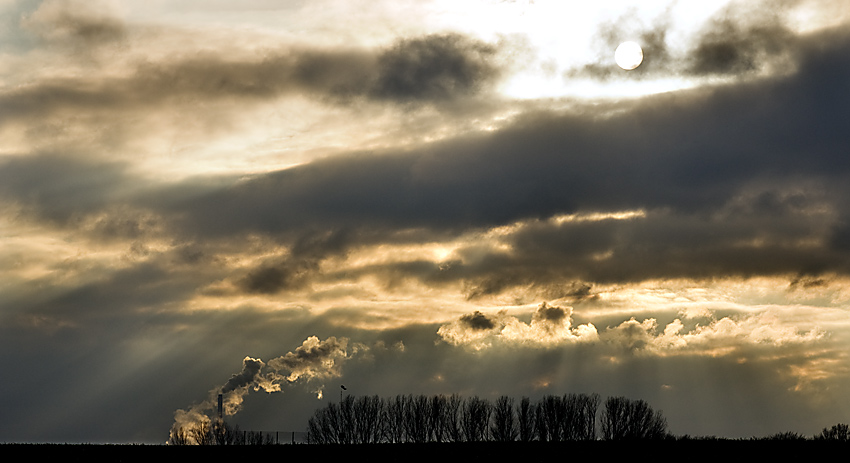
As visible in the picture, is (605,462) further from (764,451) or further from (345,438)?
(345,438)

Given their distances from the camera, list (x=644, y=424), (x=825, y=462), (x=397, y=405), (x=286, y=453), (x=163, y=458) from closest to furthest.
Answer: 1. (x=825, y=462)
2. (x=163, y=458)
3. (x=286, y=453)
4. (x=644, y=424)
5. (x=397, y=405)

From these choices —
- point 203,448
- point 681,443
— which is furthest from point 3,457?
point 681,443

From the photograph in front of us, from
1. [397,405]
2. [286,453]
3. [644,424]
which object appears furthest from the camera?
[397,405]

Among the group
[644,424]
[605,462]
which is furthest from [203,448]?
[644,424]

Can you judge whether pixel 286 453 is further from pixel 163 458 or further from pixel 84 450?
pixel 84 450

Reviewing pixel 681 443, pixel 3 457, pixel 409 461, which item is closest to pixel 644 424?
pixel 681 443

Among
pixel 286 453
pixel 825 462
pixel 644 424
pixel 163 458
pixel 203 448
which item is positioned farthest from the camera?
pixel 644 424

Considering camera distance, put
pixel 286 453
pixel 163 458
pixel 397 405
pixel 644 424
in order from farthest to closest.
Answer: pixel 397 405 < pixel 644 424 < pixel 286 453 < pixel 163 458

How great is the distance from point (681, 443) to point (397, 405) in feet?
289

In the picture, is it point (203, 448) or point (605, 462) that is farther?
point (203, 448)

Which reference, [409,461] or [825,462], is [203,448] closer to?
[409,461]

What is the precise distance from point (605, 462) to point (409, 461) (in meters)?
19.0

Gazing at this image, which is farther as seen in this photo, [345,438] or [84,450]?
[345,438]

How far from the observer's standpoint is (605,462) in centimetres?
8319
